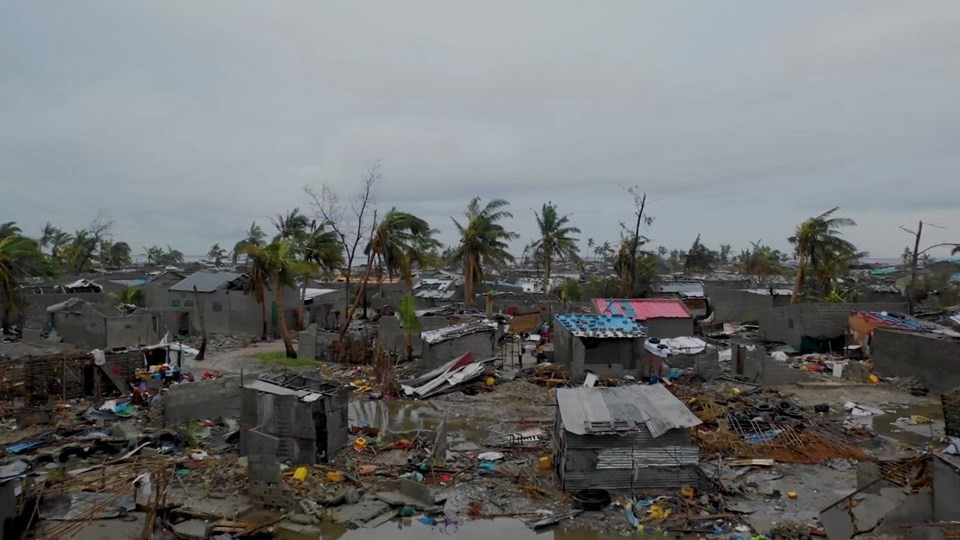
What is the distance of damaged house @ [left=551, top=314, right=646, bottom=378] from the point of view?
65.8 ft

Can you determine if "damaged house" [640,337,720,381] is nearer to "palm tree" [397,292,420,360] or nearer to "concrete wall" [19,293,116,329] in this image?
"palm tree" [397,292,420,360]

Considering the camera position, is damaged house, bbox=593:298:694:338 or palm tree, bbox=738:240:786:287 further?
palm tree, bbox=738:240:786:287

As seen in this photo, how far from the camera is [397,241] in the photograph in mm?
26500

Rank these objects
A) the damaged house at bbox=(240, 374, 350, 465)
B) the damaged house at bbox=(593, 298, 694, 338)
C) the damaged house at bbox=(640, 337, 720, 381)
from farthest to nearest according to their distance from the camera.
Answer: the damaged house at bbox=(593, 298, 694, 338) < the damaged house at bbox=(640, 337, 720, 381) < the damaged house at bbox=(240, 374, 350, 465)

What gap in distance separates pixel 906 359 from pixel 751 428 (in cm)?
937

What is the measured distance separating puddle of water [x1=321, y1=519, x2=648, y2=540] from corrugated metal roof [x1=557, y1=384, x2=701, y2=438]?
1.65 m

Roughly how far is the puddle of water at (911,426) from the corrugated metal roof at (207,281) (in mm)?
27195

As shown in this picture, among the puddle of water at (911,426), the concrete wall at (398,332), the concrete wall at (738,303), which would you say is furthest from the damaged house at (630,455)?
the concrete wall at (738,303)

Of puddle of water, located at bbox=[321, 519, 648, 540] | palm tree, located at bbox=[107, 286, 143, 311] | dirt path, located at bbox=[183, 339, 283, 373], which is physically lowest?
puddle of water, located at bbox=[321, 519, 648, 540]

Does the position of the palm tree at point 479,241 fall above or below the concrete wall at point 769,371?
above

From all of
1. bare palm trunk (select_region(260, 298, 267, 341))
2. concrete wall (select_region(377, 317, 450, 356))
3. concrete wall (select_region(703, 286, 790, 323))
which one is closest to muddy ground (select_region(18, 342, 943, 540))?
concrete wall (select_region(377, 317, 450, 356))

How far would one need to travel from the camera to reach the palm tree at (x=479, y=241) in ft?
111

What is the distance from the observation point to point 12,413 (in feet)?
49.3

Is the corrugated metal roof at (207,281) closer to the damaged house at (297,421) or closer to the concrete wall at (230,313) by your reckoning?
the concrete wall at (230,313)
